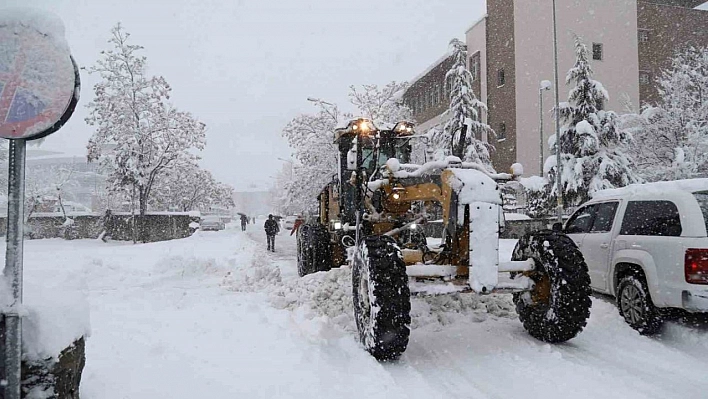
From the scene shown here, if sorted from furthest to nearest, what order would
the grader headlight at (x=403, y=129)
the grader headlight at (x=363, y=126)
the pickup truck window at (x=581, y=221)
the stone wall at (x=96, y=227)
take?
the stone wall at (x=96, y=227), the grader headlight at (x=403, y=129), the grader headlight at (x=363, y=126), the pickup truck window at (x=581, y=221)

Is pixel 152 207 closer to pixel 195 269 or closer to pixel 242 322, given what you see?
pixel 195 269

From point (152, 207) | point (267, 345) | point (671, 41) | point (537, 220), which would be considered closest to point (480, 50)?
point (671, 41)

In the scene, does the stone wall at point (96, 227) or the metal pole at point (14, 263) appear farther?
the stone wall at point (96, 227)

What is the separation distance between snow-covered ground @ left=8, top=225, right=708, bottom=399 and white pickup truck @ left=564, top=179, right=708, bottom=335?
1.31 feet

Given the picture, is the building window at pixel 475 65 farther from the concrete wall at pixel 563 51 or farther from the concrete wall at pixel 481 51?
the concrete wall at pixel 563 51

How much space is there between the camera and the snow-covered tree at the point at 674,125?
81.9 ft

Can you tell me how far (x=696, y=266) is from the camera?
575 centimetres

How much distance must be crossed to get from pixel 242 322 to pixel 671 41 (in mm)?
37025

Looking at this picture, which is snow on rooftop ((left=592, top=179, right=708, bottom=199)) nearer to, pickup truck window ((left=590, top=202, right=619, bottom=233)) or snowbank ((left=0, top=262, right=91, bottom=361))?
pickup truck window ((left=590, top=202, right=619, bottom=233))

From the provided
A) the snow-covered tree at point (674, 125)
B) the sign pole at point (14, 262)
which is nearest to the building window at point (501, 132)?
the snow-covered tree at point (674, 125)

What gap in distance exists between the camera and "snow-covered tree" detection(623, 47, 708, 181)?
24953 mm

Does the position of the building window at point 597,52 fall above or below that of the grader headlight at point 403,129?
above

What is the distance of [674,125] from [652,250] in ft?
78.6

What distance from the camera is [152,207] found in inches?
2195
